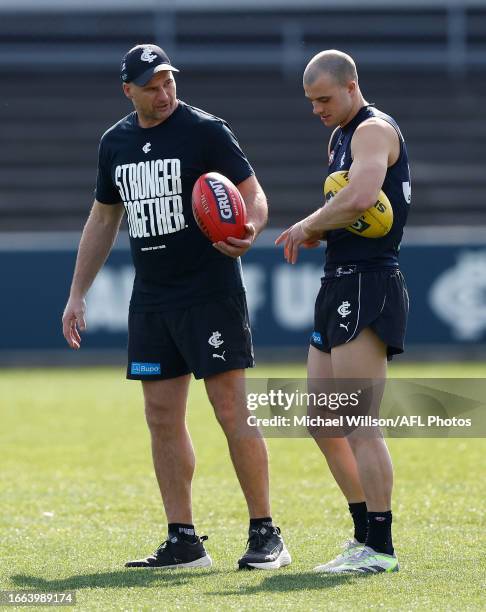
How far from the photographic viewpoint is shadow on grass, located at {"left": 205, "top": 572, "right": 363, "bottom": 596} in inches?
183

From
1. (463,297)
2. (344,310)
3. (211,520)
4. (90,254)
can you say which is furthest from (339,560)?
(463,297)

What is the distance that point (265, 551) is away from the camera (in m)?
5.14

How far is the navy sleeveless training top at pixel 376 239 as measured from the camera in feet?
16.7

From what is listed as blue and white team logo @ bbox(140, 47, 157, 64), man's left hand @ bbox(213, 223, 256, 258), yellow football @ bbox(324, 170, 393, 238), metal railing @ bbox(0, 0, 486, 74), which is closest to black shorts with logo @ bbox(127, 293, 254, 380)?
man's left hand @ bbox(213, 223, 256, 258)

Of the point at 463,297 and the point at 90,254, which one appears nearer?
the point at 90,254

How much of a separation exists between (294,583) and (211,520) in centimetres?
163

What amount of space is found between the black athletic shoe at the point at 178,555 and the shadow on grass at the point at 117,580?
94 mm

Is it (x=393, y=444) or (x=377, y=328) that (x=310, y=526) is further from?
(x=393, y=444)

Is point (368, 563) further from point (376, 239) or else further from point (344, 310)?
point (376, 239)

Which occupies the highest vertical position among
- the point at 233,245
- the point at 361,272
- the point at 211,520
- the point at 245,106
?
the point at 245,106

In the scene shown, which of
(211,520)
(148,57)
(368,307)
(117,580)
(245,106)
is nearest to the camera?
(117,580)

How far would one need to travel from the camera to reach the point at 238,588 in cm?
470

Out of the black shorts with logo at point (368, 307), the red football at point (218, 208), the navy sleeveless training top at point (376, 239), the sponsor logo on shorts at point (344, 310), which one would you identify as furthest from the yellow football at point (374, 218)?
the red football at point (218, 208)

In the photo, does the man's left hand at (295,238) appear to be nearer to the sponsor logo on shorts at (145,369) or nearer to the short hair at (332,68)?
the short hair at (332,68)
